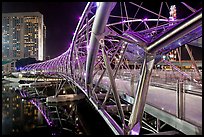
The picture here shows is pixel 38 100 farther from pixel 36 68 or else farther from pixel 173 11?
pixel 36 68

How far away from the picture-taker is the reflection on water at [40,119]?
19812mm

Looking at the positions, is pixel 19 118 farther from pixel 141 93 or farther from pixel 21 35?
pixel 21 35

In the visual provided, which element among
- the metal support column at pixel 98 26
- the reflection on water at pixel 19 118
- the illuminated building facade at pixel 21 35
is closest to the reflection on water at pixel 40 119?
the reflection on water at pixel 19 118

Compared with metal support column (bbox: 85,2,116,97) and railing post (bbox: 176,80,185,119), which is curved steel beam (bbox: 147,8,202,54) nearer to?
metal support column (bbox: 85,2,116,97)

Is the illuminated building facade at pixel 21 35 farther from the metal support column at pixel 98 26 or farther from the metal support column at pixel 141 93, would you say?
the metal support column at pixel 141 93

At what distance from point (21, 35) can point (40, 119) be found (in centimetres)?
14317

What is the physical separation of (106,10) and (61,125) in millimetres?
18048

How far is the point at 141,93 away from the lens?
583 cm

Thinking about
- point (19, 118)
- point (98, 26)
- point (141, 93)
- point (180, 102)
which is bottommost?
point (19, 118)

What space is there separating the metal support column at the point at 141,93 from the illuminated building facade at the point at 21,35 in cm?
15389

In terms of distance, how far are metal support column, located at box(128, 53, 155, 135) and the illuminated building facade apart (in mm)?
153893

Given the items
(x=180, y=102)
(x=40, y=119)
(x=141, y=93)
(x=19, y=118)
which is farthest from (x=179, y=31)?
(x=19, y=118)

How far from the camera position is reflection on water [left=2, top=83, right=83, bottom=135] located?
1981cm

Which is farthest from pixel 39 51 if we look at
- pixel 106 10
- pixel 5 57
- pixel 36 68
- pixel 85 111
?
pixel 106 10
